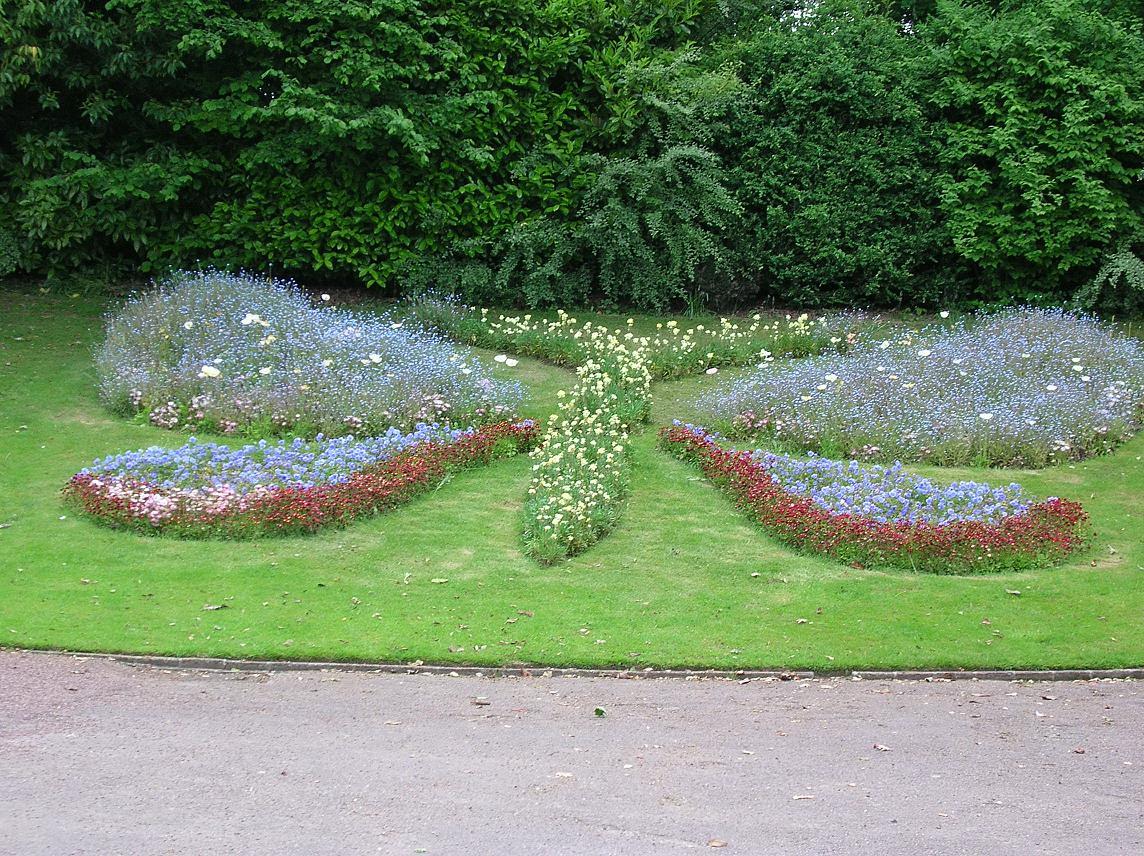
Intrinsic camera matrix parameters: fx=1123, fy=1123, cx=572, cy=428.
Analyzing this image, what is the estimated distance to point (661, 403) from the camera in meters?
10.8

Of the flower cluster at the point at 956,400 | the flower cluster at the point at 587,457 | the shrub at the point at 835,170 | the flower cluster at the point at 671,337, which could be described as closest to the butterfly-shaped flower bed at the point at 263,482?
the flower cluster at the point at 587,457

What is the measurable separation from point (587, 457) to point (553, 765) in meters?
4.12

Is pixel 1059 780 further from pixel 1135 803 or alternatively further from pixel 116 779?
pixel 116 779

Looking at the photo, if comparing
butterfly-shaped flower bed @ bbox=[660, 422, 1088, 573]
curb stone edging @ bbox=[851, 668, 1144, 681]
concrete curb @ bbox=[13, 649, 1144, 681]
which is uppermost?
→ butterfly-shaped flower bed @ bbox=[660, 422, 1088, 573]

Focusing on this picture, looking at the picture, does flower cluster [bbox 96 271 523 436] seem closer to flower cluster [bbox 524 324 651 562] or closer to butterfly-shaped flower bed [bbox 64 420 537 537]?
butterfly-shaped flower bed [bbox 64 420 537 537]

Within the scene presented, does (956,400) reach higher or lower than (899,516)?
higher

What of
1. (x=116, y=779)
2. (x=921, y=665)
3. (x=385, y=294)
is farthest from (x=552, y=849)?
(x=385, y=294)

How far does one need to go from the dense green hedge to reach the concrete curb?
8.54 meters

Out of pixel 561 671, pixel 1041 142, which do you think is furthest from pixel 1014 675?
pixel 1041 142

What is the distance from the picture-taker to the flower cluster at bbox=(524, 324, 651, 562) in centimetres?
743

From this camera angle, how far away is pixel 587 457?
868cm

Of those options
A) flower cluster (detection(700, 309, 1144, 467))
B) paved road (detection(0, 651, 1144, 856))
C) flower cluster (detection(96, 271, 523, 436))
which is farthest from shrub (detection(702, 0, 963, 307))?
paved road (detection(0, 651, 1144, 856))

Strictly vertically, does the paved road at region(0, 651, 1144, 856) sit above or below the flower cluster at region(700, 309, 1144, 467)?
below

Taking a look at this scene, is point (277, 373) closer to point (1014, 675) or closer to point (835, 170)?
point (1014, 675)
